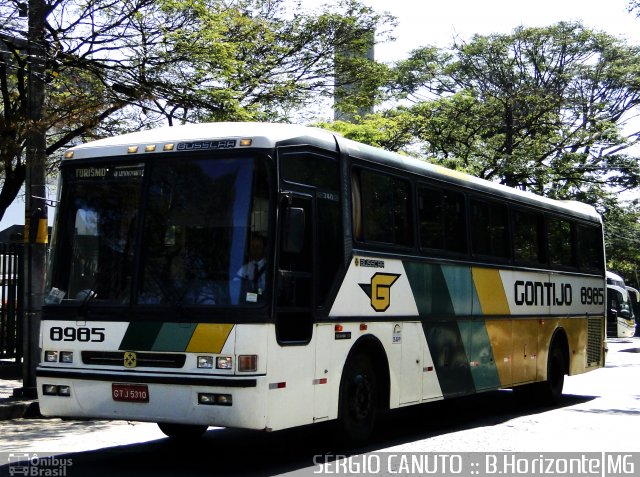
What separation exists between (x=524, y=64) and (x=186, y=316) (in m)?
31.1

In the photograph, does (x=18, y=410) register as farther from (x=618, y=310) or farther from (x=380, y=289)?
(x=618, y=310)

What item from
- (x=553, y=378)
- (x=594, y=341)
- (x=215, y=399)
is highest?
(x=594, y=341)

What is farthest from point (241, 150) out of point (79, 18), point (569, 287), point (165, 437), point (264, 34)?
point (264, 34)

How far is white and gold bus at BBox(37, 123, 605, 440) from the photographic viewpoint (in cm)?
802

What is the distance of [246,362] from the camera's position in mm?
7895

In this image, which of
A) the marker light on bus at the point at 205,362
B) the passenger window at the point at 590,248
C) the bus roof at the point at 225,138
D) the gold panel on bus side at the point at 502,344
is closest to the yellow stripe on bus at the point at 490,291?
the gold panel on bus side at the point at 502,344

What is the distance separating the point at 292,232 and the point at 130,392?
6.74ft

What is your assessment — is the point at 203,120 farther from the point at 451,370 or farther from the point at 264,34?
the point at 451,370

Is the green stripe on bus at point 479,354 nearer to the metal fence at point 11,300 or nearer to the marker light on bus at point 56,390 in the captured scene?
the marker light on bus at point 56,390

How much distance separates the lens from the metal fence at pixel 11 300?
16.5 metres

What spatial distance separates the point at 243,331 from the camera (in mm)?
7918

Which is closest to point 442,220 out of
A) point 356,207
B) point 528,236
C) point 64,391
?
point 356,207

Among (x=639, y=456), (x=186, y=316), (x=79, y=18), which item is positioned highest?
(x=79, y=18)

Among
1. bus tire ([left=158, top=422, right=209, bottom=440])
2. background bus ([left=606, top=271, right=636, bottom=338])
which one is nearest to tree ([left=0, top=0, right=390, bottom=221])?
bus tire ([left=158, top=422, right=209, bottom=440])
